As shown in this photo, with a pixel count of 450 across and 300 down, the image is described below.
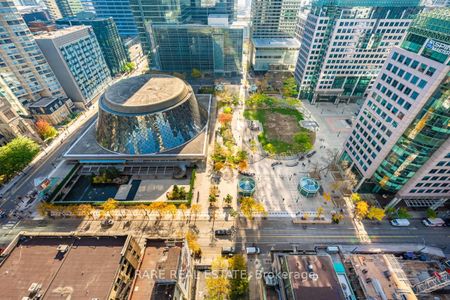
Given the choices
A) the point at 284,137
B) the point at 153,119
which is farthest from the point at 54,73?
the point at 284,137

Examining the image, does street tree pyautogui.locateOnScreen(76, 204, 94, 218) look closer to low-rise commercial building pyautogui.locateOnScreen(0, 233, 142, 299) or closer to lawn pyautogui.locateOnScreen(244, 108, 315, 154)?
low-rise commercial building pyautogui.locateOnScreen(0, 233, 142, 299)

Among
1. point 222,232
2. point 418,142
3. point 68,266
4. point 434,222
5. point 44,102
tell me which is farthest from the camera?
point 44,102

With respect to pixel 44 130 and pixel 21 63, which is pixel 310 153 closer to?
pixel 44 130

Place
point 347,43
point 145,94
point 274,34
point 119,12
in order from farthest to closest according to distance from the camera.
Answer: point 119,12
point 274,34
point 347,43
point 145,94

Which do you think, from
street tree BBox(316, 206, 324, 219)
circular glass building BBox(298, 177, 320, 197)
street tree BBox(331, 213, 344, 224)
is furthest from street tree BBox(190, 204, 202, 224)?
street tree BBox(331, 213, 344, 224)

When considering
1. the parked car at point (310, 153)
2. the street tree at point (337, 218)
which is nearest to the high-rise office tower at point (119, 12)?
the parked car at point (310, 153)

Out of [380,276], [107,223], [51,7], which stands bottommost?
[107,223]

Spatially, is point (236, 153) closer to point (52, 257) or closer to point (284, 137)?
point (284, 137)

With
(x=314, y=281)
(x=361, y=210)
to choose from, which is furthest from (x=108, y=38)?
(x=361, y=210)

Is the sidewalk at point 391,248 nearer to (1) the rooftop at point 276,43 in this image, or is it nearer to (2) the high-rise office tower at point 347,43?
(2) the high-rise office tower at point 347,43
